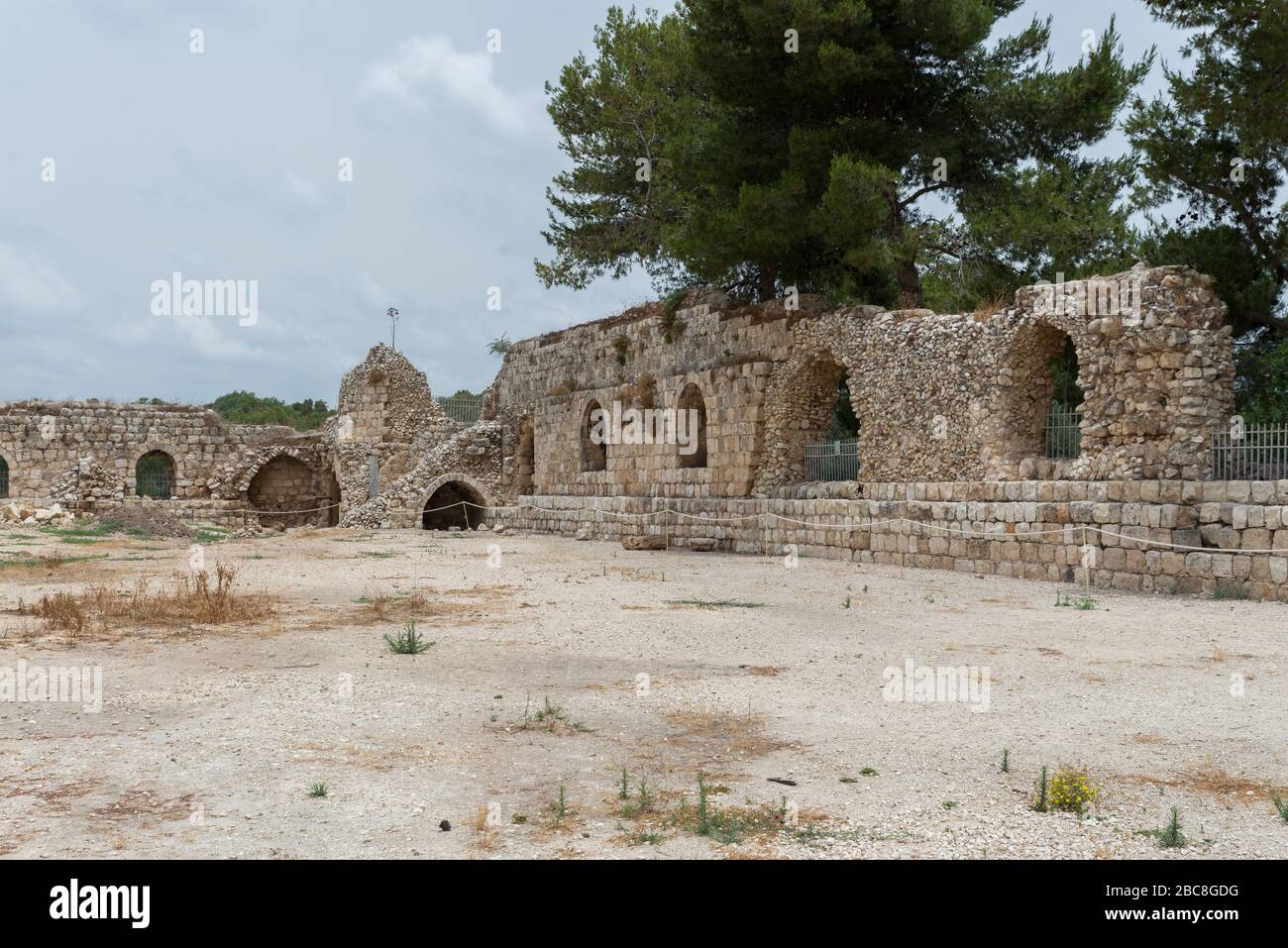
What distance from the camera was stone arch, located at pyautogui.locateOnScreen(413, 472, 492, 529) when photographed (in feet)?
88.1

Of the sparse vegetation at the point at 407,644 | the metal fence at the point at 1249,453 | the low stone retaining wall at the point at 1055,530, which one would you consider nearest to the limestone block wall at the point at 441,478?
the low stone retaining wall at the point at 1055,530

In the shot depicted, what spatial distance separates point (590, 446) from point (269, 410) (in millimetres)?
36442

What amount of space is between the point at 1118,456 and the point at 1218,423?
1.11m

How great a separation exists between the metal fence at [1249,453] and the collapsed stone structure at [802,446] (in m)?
0.19

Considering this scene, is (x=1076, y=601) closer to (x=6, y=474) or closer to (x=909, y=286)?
(x=909, y=286)

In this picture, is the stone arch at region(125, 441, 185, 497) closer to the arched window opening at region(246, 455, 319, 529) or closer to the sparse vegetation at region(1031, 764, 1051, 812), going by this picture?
the arched window opening at region(246, 455, 319, 529)

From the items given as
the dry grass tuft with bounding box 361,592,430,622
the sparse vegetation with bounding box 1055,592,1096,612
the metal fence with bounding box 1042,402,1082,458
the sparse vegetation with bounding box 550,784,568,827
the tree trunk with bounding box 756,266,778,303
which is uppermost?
the tree trunk with bounding box 756,266,778,303

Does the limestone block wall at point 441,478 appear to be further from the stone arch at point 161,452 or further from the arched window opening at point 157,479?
the arched window opening at point 157,479

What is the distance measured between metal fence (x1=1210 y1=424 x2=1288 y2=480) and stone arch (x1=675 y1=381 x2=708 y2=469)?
10575 mm

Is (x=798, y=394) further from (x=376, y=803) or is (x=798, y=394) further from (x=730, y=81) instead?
(x=376, y=803)

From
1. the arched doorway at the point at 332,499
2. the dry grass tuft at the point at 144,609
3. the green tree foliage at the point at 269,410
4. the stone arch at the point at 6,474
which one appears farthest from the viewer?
the green tree foliage at the point at 269,410

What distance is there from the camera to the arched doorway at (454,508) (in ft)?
90.8

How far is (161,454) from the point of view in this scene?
3047 cm

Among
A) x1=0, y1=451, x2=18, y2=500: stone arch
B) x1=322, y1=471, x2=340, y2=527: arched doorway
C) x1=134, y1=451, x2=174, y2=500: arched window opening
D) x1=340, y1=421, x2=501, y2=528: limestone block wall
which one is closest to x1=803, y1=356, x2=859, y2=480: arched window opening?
x1=340, y1=421, x2=501, y2=528: limestone block wall
